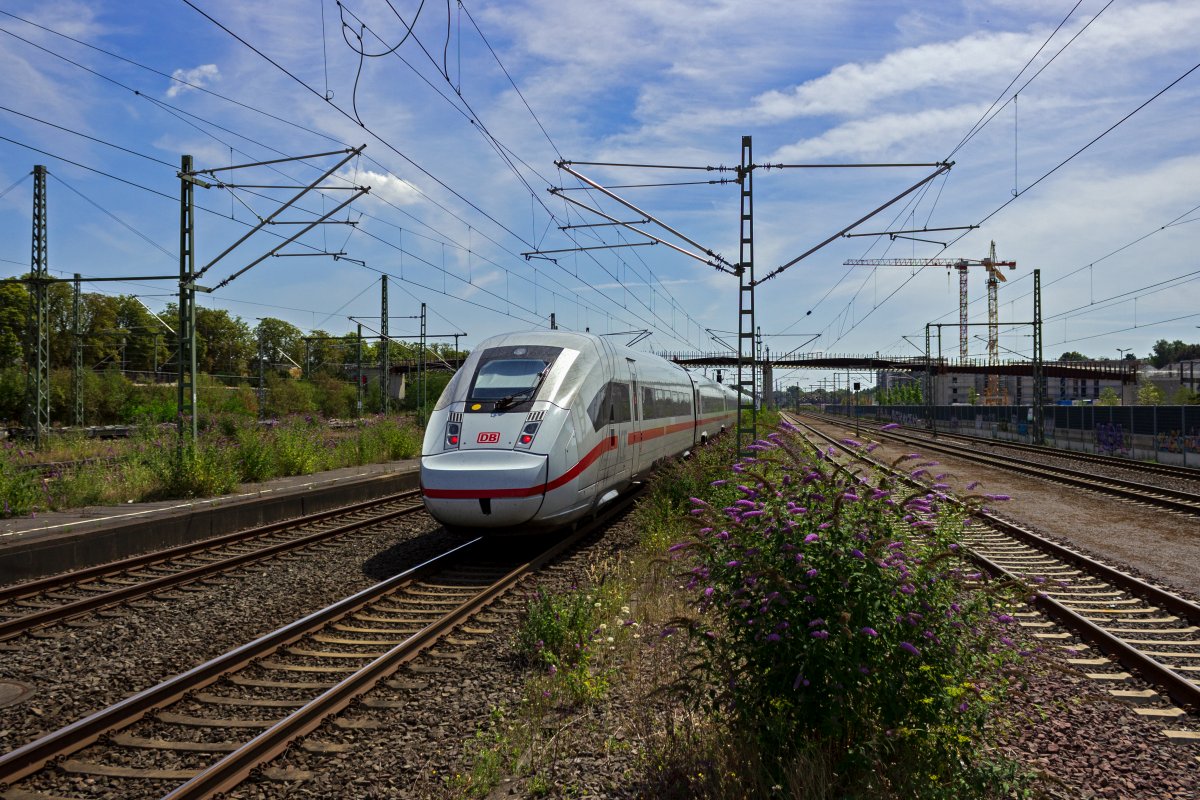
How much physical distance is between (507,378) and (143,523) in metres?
5.54

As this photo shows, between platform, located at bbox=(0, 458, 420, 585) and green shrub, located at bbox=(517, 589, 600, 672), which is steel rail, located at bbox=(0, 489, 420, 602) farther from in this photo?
green shrub, located at bbox=(517, 589, 600, 672)

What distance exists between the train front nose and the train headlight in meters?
0.13

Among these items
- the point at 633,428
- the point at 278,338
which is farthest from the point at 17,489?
the point at 278,338

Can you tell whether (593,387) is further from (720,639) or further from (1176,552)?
(1176,552)

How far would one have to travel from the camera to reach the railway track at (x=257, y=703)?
4.49 metres

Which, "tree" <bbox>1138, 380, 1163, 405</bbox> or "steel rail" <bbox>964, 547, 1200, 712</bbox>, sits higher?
"tree" <bbox>1138, 380, 1163, 405</bbox>

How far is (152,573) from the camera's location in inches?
379

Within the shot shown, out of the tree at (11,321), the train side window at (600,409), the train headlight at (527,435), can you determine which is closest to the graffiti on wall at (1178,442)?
the train side window at (600,409)

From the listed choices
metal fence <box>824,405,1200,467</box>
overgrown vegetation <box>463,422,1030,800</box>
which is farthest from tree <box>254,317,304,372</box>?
overgrown vegetation <box>463,422,1030,800</box>

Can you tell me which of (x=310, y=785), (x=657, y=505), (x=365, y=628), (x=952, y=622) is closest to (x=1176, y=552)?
(x=657, y=505)

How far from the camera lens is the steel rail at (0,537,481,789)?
4551 mm

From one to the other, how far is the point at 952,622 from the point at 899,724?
0.54 meters

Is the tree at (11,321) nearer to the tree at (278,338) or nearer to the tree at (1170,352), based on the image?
the tree at (278,338)

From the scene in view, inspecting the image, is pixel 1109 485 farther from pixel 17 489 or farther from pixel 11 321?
pixel 11 321
